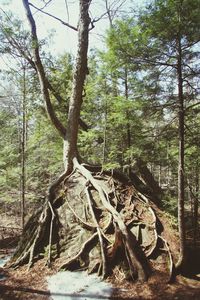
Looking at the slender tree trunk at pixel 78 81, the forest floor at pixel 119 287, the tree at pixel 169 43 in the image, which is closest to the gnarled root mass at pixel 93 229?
the forest floor at pixel 119 287

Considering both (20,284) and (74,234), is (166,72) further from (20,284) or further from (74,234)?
(20,284)

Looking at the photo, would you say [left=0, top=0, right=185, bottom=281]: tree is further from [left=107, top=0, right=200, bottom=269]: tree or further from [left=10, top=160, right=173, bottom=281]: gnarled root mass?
[left=107, top=0, right=200, bottom=269]: tree

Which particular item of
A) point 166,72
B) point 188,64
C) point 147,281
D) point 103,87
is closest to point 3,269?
point 147,281

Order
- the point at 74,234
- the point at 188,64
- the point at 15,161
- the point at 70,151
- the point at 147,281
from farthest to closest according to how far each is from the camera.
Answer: the point at 15,161 < the point at 70,151 < the point at 74,234 < the point at 188,64 < the point at 147,281

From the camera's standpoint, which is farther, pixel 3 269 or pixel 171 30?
pixel 3 269

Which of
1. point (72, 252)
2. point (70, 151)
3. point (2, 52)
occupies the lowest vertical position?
point (72, 252)

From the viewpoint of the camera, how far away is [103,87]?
13398 millimetres

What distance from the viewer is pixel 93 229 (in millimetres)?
7992

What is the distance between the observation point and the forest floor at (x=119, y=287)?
245 inches

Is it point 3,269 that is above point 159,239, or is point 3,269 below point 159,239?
below

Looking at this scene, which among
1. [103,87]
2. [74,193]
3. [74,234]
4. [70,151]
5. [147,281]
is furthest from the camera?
[103,87]

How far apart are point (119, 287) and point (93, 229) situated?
184 cm

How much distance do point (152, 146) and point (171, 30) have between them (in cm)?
326

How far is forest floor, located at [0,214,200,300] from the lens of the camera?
6.21m
